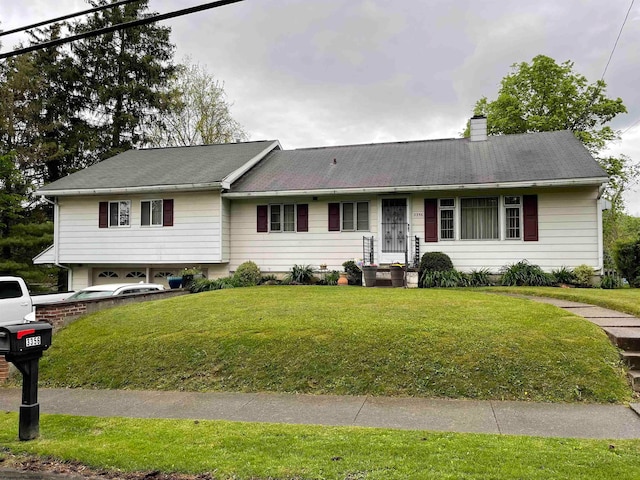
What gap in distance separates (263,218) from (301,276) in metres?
2.59

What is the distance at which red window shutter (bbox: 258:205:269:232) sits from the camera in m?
17.3

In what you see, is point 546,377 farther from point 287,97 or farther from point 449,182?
point 287,97

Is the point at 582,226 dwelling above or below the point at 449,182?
below

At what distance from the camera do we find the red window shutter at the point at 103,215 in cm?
1809

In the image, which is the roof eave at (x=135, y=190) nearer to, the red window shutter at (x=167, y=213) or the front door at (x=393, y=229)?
the red window shutter at (x=167, y=213)

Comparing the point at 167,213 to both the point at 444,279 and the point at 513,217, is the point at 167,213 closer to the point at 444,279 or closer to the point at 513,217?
the point at 444,279

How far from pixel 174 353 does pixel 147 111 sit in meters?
28.5

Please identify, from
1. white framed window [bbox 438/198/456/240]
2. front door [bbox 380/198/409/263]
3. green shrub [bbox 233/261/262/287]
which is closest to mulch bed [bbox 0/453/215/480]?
green shrub [bbox 233/261/262/287]

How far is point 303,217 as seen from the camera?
1706 cm

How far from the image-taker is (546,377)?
6277mm

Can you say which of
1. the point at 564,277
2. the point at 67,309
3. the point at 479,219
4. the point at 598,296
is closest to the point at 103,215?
the point at 67,309

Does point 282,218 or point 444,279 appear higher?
point 282,218

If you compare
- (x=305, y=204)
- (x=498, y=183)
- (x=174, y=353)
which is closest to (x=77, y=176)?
(x=305, y=204)

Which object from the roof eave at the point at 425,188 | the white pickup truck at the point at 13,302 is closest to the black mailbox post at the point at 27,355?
the white pickup truck at the point at 13,302
